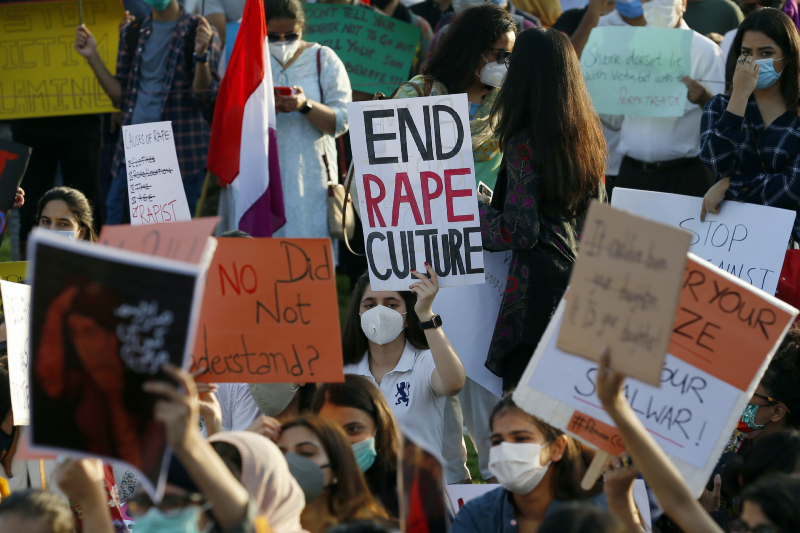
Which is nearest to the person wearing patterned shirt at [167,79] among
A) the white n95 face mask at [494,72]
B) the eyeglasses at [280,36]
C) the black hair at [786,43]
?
the eyeglasses at [280,36]

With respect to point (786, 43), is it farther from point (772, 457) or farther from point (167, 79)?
point (167, 79)

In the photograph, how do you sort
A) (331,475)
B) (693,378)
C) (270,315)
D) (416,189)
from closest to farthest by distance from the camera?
1. (693,378)
2. (331,475)
3. (270,315)
4. (416,189)

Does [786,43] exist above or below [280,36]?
above

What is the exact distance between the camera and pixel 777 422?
13.9 ft

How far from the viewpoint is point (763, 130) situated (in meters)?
4.96

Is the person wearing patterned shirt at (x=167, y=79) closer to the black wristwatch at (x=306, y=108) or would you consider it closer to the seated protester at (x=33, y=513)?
the black wristwatch at (x=306, y=108)

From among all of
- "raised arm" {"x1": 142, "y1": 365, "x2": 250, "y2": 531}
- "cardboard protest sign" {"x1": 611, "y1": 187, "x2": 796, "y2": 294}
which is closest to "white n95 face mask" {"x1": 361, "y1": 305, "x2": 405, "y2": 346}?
"cardboard protest sign" {"x1": 611, "y1": 187, "x2": 796, "y2": 294}

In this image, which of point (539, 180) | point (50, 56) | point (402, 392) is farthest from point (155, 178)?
point (50, 56)

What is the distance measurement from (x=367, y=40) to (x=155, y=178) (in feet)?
8.99

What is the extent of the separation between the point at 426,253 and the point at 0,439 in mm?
1998

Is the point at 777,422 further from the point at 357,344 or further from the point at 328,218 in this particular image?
the point at 328,218

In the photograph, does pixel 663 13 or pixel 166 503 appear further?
pixel 663 13

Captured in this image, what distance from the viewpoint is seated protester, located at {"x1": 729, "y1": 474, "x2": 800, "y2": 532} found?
2852 mm

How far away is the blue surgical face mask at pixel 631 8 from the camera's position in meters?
6.96
